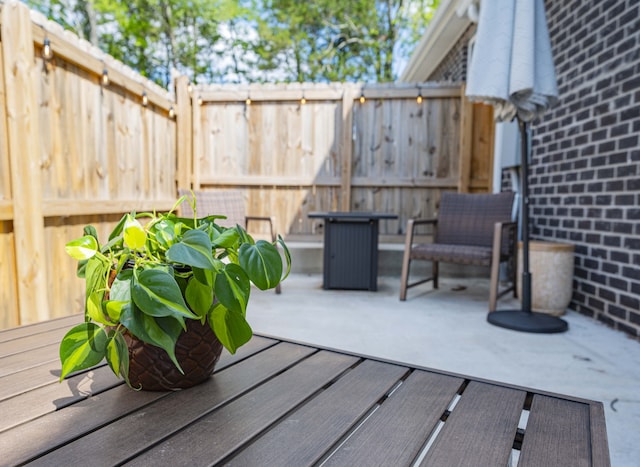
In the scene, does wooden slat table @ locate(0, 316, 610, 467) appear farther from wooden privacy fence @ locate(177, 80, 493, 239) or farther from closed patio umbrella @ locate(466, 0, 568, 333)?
wooden privacy fence @ locate(177, 80, 493, 239)

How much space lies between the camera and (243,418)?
0.72m

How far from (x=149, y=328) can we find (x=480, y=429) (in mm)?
563

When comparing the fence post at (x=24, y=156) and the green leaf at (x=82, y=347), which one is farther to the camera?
the fence post at (x=24, y=156)

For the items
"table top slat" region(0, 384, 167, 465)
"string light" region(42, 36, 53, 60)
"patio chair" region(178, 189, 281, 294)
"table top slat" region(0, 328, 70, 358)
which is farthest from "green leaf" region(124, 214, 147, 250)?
"patio chair" region(178, 189, 281, 294)

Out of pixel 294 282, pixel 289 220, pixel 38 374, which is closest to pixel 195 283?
pixel 38 374

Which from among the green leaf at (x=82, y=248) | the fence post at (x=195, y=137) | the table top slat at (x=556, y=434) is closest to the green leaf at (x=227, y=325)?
the green leaf at (x=82, y=248)

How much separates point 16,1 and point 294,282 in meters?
2.90

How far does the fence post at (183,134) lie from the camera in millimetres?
4728

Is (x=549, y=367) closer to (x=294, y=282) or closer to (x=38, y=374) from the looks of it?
(x=38, y=374)

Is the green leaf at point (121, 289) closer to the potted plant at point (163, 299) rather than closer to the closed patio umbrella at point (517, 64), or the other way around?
the potted plant at point (163, 299)

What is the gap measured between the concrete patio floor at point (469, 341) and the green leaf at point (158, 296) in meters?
1.36

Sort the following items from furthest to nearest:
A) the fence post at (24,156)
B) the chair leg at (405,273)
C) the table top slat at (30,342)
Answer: the chair leg at (405,273), the fence post at (24,156), the table top slat at (30,342)

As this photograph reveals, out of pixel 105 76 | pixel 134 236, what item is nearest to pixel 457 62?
pixel 105 76

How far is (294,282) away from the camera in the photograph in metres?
4.16
